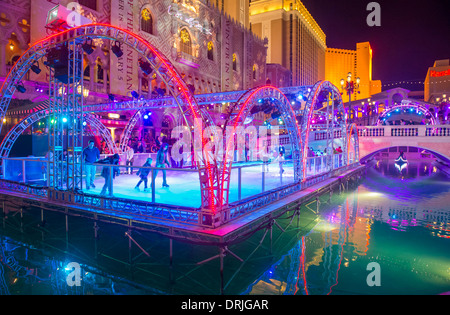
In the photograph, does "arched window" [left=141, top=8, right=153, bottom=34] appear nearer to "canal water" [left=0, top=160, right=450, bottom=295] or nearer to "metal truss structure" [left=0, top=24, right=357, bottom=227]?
"metal truss structure" [left=0, top=24, right=357, bottom=227]

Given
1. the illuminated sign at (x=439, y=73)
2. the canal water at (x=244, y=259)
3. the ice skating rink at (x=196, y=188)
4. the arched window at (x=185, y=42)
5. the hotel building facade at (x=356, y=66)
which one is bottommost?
the canal water at (x=244, y=259)

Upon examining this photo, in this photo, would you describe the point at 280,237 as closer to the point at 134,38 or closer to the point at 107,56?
the point at 134,38

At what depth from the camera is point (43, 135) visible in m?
20.9

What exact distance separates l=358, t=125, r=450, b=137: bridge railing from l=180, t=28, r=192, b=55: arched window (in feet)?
66.8

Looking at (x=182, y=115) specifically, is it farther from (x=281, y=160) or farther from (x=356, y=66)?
(x=356, y=66)

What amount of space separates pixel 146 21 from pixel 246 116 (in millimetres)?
24139

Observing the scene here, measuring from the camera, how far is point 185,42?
107 ft

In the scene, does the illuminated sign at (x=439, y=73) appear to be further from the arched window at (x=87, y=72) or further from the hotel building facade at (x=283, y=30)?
the arched window at (x=87, y=72)

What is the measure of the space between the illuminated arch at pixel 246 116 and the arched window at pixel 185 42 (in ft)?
77.3

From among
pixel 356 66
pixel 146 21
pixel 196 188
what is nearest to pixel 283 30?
pixel 356 66

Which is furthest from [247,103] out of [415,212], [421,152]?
[421,152]

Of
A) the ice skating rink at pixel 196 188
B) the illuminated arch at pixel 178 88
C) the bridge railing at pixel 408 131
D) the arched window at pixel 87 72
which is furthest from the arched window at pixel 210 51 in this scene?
the illuminated arch at pixel 178 88

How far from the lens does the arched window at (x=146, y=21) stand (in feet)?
90.4
